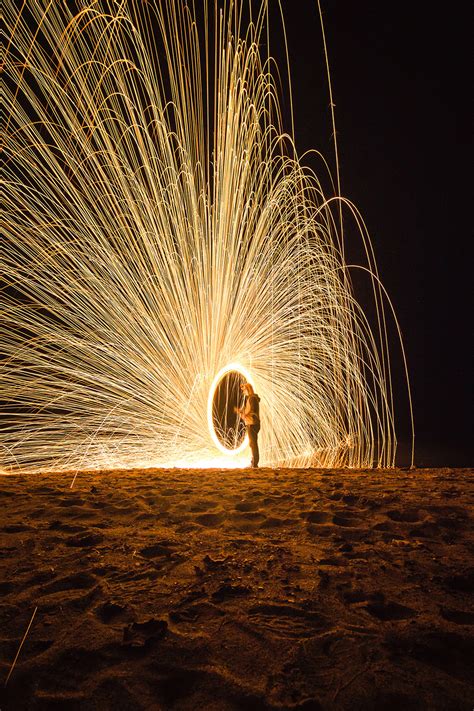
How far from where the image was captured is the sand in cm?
182

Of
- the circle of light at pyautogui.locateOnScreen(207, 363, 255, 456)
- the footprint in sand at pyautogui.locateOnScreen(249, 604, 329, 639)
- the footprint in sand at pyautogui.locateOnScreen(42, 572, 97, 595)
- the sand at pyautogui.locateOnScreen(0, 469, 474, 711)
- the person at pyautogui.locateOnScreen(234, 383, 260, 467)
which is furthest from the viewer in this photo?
the circle of light at pyautogui.locateOnScreen(207, 363, 255, 456)

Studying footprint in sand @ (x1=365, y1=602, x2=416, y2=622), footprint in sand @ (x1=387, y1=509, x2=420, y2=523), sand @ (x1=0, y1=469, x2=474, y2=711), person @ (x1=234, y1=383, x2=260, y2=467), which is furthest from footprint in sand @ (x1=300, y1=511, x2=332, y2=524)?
person @ (x1=234, y1=383, x2=260, y2=467)

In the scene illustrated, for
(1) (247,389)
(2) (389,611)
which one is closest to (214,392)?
(1) (247,389)

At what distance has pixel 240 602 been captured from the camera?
7.89 feet

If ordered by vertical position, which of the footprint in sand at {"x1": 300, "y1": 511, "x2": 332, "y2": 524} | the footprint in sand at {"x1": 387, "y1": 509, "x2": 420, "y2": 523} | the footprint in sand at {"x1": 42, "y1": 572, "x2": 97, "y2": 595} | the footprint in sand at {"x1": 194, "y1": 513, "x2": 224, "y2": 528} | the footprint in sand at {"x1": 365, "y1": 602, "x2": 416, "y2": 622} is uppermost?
the footprint in sand at {"x1": 387, "y1": 509, "x2": 420, "y2": 523}

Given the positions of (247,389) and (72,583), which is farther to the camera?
(247,389)

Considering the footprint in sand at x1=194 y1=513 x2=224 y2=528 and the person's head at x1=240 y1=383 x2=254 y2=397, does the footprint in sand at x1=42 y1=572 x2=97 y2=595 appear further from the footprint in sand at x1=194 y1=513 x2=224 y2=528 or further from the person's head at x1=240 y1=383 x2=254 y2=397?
the person's head at x1=240 y1=383 x2=254 y2=397

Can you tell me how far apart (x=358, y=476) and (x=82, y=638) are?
3914 millimetres

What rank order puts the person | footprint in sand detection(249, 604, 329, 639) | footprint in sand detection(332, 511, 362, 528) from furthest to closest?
1. the person
2. footprint in sand detection(332, 511, 362, 528)
3. footprint in sand detection(249, 604, 329, 639)

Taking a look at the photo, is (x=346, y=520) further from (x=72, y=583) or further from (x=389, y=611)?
(x=72, y=583)

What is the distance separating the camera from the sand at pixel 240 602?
1.82 metres

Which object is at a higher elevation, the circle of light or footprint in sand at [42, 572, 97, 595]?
the circle of light

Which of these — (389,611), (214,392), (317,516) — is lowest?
(389,611)

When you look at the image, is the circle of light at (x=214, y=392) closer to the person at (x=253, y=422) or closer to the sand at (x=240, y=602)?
the person at (x=253, y=422)
